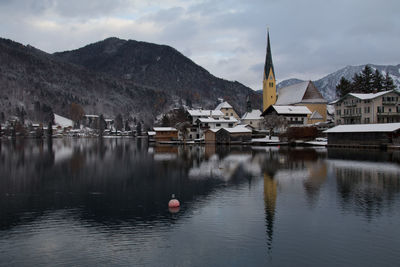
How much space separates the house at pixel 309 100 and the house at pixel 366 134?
24.0 m

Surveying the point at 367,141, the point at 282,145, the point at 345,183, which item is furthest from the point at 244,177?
the point at 282,145

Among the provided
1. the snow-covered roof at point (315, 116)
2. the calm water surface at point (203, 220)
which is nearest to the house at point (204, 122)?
the snow-covered roof at point (315, 116)

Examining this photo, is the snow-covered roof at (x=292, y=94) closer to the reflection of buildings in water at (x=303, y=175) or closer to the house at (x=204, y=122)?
the house at (x=204, y=122)

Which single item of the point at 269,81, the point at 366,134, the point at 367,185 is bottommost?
the point at 367,185

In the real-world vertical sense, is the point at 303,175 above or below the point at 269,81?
below

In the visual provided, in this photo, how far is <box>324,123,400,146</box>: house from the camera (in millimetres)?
59219

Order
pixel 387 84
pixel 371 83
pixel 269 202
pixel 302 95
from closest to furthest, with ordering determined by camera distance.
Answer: pixel 269 202, pixel 387 84, pixel 371 83, pixel 302 95

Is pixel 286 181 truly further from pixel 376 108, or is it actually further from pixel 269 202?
pixel 376 108

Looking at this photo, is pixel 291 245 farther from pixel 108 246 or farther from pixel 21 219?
pixel 21 219

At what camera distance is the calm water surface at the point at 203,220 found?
1326cm

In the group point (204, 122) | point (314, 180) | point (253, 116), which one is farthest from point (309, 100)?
point (314, 180)

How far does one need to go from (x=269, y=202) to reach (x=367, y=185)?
9954 mm

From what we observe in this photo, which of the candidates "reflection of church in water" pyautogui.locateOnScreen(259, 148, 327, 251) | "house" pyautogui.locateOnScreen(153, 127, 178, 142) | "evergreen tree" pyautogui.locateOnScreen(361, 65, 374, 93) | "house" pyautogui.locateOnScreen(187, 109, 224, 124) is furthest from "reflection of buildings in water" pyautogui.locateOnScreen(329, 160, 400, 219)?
"house" pyautogui.locateOnScreen(153, 127, 178, 142)

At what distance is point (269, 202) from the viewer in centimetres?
2178
